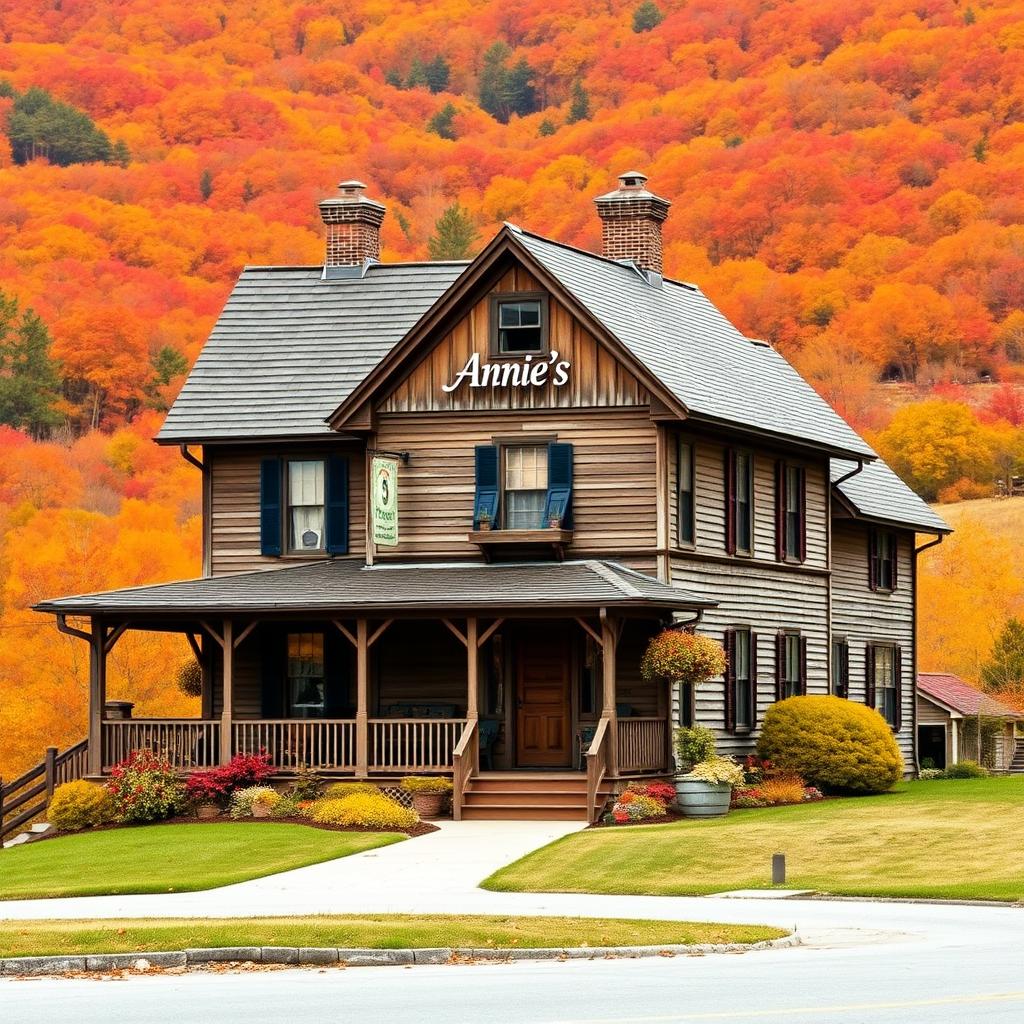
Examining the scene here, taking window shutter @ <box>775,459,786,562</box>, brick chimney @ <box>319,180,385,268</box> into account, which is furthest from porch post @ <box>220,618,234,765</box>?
window shutter @ <box>775,459,786,562</box>

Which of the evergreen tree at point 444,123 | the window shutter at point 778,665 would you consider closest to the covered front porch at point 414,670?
the window shutter at point 778,665

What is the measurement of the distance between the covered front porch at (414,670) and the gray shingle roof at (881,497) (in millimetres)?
10333

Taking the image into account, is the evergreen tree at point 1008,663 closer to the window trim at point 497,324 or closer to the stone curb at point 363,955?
the window trim at point 497,324

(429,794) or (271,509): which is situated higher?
(271,509)

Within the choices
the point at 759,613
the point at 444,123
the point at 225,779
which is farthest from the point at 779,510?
the point at 444,123

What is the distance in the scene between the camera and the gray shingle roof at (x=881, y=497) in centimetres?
4744

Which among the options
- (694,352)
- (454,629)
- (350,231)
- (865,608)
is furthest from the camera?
(865,608)

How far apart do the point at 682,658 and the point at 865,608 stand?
14153mm

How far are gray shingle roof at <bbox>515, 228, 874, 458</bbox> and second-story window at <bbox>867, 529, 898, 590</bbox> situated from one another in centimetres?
373

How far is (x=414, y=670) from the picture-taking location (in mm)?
39469

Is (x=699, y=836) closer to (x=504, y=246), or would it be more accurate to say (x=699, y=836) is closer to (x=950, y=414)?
(x=504, y=246)

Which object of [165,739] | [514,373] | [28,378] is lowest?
[165,739]

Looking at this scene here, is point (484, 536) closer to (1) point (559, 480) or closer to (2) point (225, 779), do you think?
(1) point (559, 480)

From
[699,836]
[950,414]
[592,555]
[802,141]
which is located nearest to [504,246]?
[592,555]
